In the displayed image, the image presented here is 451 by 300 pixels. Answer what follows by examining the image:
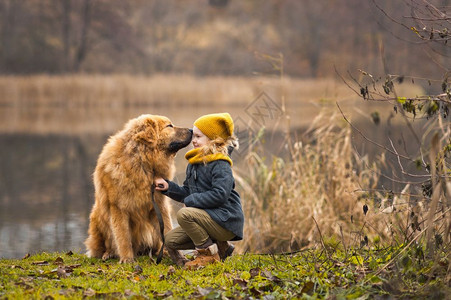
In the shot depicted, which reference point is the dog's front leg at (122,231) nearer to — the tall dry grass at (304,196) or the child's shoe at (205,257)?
the child's shoe at (205,257)

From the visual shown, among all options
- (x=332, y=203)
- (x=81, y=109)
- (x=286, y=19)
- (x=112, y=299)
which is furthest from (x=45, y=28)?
(x=112, y=299)

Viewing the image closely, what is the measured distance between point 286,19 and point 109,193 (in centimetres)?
3543

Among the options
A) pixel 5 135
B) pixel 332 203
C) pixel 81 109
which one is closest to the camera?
pixel 332 203

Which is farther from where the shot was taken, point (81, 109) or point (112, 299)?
point (81, 109)

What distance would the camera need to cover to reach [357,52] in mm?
32719

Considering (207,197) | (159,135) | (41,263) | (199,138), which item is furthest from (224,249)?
(41,263)

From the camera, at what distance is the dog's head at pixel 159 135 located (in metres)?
4.95

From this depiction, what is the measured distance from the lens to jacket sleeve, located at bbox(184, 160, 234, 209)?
455 cm

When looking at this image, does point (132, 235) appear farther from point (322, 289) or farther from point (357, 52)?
point (357, 52)

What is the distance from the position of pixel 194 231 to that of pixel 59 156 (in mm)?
11351

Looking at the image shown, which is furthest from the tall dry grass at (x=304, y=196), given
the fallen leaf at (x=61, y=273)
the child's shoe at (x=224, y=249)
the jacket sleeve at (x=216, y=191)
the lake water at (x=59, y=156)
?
the fallen leaf at (x=61, y=273)

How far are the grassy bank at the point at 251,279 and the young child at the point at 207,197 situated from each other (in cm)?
21

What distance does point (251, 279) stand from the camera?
159 inches

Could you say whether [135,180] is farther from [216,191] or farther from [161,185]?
[216,191]
